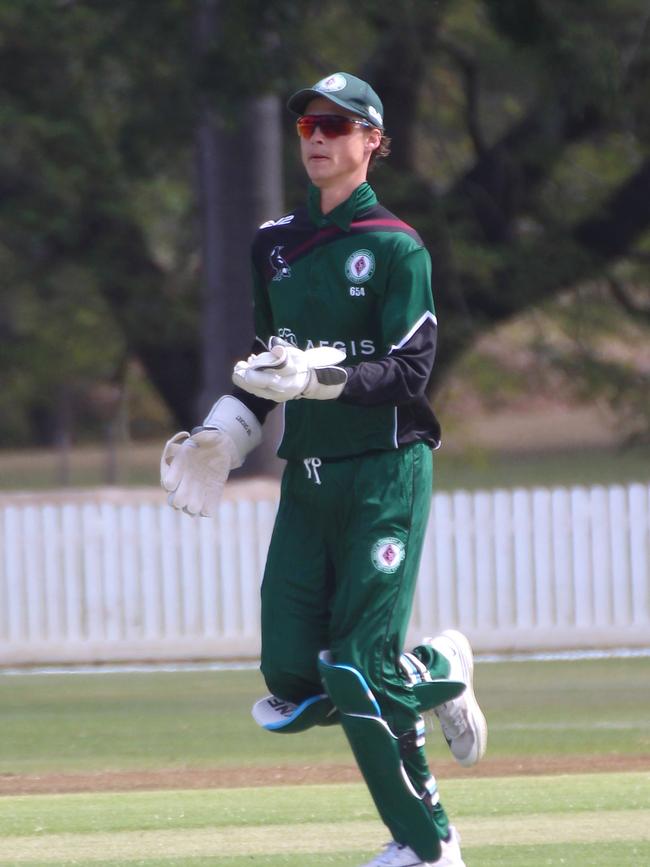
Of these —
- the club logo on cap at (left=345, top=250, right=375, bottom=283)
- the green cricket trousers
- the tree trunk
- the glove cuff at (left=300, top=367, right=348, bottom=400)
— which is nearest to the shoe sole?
the green cricket trousers

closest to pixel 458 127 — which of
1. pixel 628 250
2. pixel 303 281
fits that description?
pixel 628 250

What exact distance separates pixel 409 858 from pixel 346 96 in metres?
2.12

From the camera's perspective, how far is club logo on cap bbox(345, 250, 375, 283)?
15.3 feet

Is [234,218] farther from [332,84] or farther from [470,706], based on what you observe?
[470,706]

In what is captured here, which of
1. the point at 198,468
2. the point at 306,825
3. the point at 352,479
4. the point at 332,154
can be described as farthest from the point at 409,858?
the point at 332,154

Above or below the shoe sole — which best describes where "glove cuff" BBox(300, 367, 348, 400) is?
above

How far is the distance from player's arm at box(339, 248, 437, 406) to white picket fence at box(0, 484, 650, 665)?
8456mm

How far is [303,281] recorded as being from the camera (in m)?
4.74

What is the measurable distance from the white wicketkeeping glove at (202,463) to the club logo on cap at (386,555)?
1.74 ft

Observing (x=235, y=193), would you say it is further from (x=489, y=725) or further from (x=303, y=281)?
(x=303, y=281)

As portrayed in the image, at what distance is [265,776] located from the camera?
26.3 feet

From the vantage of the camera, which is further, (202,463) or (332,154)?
(202,463)

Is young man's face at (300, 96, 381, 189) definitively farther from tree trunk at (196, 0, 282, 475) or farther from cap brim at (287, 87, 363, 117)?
tree trunk at (196, 0, 282, 475)

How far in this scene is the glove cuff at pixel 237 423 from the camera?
496cm
